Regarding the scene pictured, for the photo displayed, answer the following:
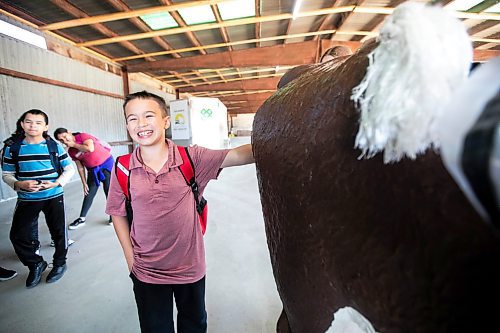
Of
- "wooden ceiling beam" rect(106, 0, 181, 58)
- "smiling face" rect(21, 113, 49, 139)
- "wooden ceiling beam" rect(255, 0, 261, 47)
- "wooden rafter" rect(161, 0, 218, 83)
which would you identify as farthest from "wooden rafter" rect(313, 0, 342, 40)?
"smiling face" rect(21, 113, 49, 139)

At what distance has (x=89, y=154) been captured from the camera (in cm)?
370

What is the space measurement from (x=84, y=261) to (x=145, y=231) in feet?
6.74

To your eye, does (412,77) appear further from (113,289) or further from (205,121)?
(205,121)

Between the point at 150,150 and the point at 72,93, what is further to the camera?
the point at 72,93

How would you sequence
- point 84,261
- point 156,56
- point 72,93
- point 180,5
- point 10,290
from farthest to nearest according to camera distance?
point 156,56 < point 72,93 < point 180,5 < point 84,261 < point 10,290

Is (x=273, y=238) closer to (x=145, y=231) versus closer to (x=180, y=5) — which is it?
(x=145, y=231)

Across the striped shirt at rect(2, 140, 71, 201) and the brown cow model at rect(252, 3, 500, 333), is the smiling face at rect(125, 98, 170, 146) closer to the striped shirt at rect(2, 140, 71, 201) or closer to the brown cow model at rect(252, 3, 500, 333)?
the brown cow model at rect(252, 3, 500, 333)

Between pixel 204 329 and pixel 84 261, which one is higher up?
pixel 204 329

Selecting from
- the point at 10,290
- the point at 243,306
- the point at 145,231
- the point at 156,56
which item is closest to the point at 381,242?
the point at 145,231

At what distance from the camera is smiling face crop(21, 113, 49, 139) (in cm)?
241

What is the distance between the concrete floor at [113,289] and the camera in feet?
6.34

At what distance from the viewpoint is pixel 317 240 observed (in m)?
0.44

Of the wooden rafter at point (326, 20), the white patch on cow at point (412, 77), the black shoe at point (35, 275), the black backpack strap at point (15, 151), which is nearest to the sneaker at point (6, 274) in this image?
the black shoe at point (35, 275)

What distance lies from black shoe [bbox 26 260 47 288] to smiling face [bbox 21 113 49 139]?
3.70 ft
